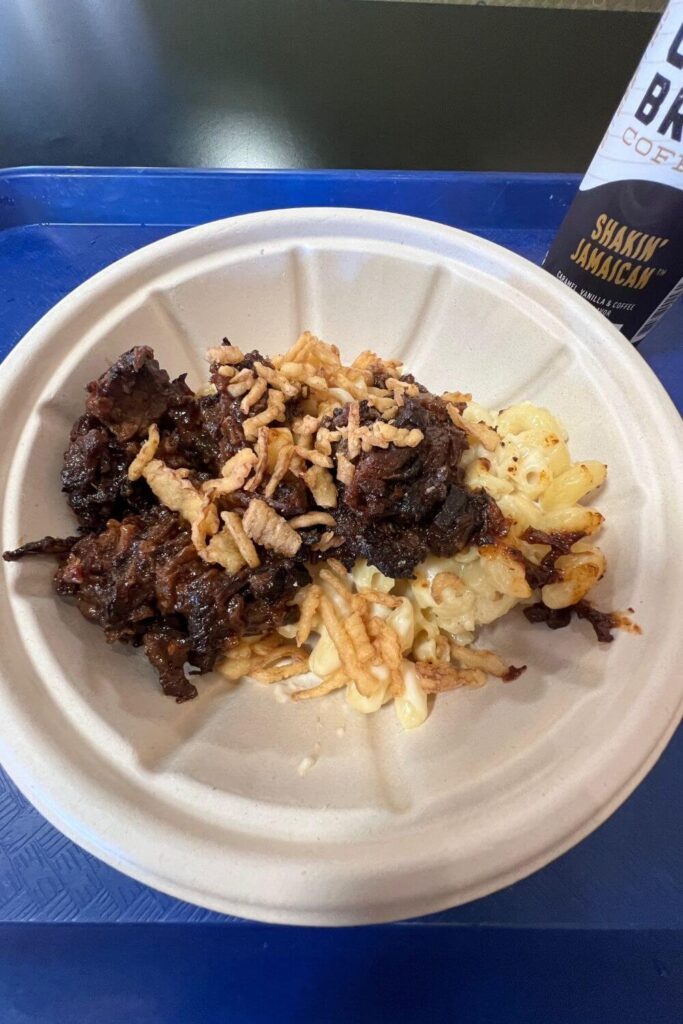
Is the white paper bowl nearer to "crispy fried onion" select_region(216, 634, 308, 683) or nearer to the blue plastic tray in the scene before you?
"crispy fried onion" select_region(216, 634, 308, 683)

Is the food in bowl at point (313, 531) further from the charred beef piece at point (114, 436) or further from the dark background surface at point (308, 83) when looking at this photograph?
the dark background surface at point (308, 83)

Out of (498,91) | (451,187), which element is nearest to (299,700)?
(451,187)

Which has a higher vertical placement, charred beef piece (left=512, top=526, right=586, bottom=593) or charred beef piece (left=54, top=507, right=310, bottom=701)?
charred beef piece (left=512, top=526, right=586, bottom=593)

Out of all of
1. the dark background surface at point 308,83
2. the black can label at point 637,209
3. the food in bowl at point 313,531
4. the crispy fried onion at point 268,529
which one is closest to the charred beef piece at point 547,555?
the food in bowl at point 313,531

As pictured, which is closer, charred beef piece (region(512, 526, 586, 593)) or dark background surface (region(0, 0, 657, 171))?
charred beef piece (region(512, 526, 586, 593))

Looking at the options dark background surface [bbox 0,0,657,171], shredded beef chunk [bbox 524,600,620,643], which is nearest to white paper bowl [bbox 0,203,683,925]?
shredded beef chunk [bbox 524,600,620,643]

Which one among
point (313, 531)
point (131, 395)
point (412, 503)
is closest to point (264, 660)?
point (313, 531)

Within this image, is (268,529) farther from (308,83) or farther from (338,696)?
(308,83)
